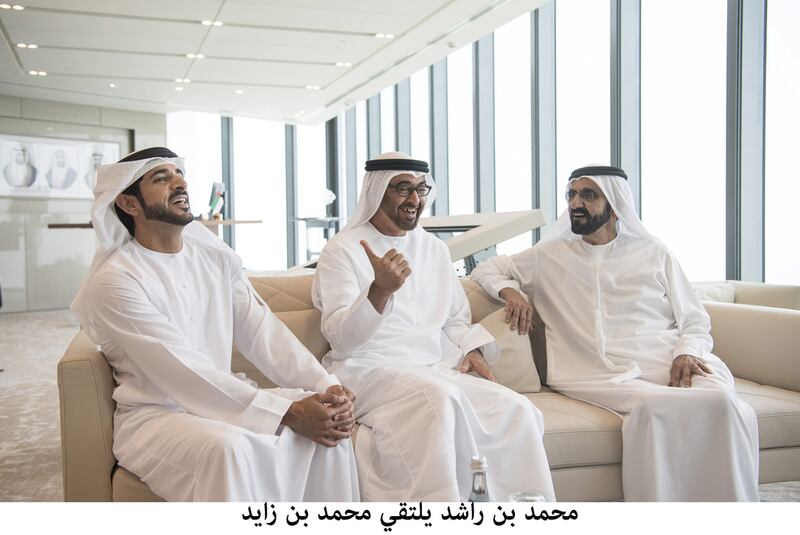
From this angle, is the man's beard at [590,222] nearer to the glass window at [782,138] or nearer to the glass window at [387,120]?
the glass window at [782,138]

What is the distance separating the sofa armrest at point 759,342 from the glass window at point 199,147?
11.1 meters

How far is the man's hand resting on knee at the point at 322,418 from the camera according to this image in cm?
211

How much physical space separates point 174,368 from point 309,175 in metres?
12.4

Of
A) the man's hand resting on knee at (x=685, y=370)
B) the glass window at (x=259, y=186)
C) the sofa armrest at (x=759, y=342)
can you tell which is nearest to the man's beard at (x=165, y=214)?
the man's hand resting on knee at (x=685, y=370)

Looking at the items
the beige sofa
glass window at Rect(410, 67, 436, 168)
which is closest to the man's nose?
the beige sofa

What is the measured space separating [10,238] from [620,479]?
1063 cm

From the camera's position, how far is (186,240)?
2.56 metres

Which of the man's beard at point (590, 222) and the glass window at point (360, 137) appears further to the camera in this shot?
the glass window at point (360, 137)

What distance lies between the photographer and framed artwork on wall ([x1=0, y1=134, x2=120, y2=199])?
35.4 ft

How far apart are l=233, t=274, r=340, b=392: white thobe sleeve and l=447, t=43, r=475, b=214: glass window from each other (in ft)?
22.7

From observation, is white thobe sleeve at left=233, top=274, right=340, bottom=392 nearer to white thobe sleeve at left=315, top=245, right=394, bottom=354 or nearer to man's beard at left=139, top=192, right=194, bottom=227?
white thobe sleeve at left=315, top=245, right=394, bottom=354

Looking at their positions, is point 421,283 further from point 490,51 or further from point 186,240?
point 490,51

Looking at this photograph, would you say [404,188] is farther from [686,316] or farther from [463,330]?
[686,316]
